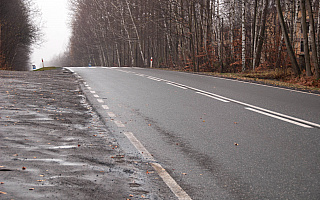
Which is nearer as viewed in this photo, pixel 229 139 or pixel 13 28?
pixel 229 139

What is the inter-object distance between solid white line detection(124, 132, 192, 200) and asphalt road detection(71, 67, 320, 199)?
0.22ft

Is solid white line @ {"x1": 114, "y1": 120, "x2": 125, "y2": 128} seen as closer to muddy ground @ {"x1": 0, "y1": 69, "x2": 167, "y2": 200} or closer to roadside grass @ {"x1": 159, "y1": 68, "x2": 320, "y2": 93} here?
muddy ground @ {"x1": 0, "y1": 69, "x2": 167, "y2": 200}

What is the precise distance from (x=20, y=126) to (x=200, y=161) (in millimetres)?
3813

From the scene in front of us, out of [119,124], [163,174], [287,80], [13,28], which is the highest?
[13,28]

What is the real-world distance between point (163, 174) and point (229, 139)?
7.50ft

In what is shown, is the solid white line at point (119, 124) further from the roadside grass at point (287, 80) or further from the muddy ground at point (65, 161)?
the roadside grass at point (287, 80)

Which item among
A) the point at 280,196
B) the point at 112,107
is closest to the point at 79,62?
the point at 112,107

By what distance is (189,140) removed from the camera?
6703mm

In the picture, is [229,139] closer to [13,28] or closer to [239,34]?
[239,34]

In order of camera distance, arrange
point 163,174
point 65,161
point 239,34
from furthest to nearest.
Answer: point 239,34 < point 65,161 < point 163,174

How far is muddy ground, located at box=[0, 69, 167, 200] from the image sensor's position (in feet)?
13.3

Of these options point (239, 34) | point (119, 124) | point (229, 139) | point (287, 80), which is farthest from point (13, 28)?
point (229, 139)

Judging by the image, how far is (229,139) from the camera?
6.75 metres

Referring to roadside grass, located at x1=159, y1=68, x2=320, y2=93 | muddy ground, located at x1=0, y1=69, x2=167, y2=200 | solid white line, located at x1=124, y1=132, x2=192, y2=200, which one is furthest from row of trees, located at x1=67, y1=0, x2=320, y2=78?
solid white line, located at x1=124, y1=132, x2=192, y2=200
